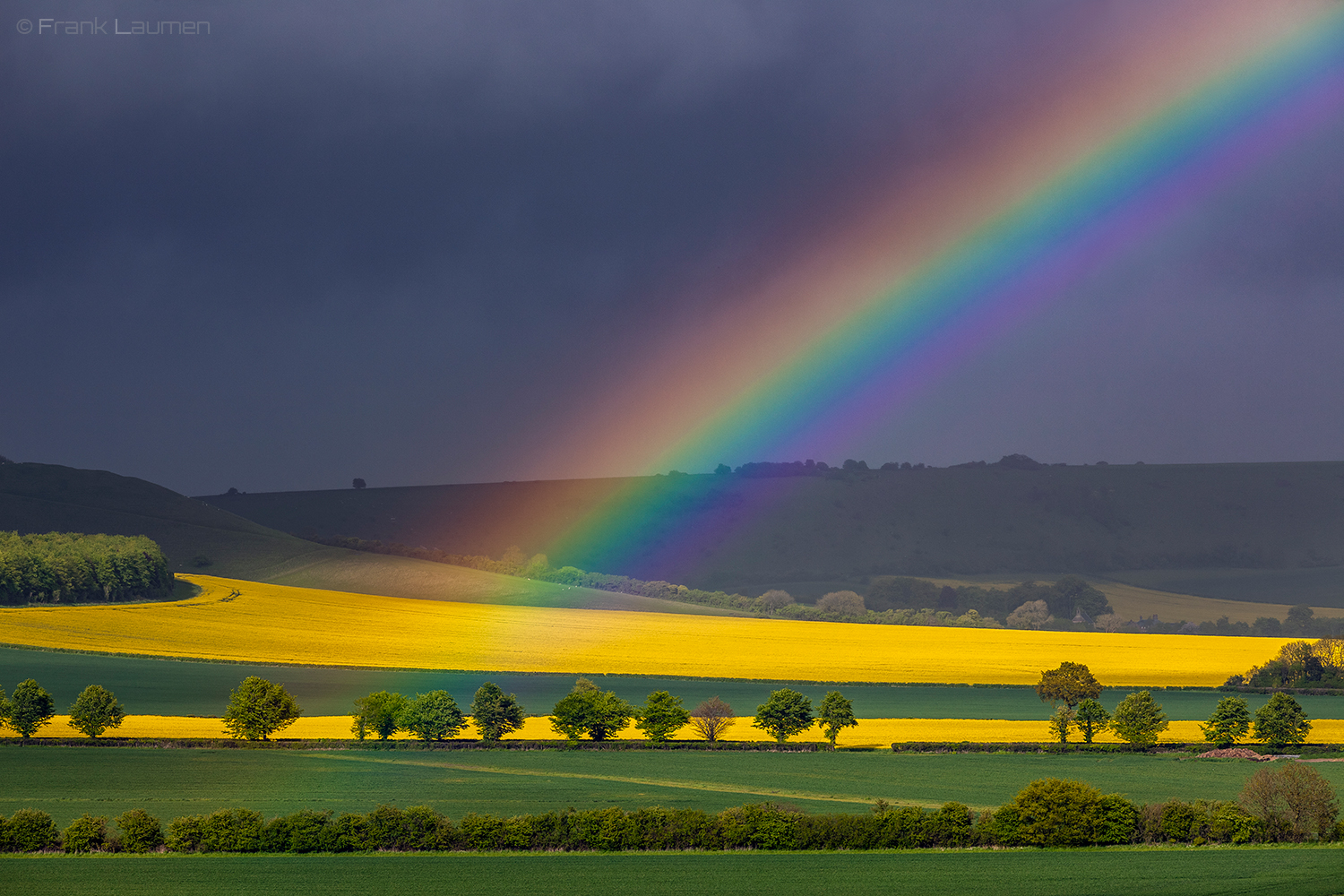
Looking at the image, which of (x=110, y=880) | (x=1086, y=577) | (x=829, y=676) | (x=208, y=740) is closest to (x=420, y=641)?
(x=829, y=676)

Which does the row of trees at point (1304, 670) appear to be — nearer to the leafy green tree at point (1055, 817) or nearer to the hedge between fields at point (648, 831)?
the hedge between fields at point (648, 831)

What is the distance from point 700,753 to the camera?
57500mm

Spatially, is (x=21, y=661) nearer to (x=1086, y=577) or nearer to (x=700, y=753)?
(x=700, y=753)

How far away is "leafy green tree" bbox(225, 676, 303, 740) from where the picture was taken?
58562 mm

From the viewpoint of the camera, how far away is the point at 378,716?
59.6 metres

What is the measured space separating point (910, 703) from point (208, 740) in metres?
36.9

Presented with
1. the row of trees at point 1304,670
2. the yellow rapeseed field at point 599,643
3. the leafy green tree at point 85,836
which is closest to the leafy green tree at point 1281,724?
the row of trees at point 1304,670

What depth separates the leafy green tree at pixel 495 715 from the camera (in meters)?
59.5

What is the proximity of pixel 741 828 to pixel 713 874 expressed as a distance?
11.7ft

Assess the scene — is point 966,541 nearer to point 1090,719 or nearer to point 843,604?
point 843,604

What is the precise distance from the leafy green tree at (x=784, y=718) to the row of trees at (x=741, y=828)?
21.8 metres

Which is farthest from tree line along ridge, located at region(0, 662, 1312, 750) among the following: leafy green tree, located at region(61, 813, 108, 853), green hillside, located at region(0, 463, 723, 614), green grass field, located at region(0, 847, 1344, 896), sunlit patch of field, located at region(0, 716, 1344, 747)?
green hillside, located at region(0, 463, 723, 614)

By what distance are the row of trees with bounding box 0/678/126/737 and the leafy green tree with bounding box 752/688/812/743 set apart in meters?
29.6

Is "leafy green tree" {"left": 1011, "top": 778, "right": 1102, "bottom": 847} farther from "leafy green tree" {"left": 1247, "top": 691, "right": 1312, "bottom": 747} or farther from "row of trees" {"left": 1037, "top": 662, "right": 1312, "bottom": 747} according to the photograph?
"leafy green tree" {"left": 1247, "top": 691, "right": 1312, "bottom": 747}
